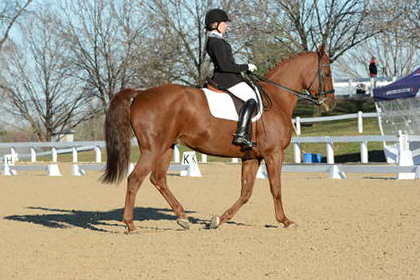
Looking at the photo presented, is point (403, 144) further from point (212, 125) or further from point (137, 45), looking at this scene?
point (137, 45)

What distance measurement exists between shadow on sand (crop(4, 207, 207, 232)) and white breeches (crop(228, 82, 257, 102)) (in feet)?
7.07

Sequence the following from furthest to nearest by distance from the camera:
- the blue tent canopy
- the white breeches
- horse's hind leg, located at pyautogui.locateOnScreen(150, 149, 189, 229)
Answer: the blue tent canopy
horse's hind leg, located at pyautogui.locateOnScreen(150, 149, 189, 229)
the white breeches

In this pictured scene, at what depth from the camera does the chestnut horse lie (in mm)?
10242

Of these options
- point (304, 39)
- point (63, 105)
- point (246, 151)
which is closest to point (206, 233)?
point (246, 151)

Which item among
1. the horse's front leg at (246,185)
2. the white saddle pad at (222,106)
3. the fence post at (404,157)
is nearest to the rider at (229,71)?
the white saddle pad at (222,106)

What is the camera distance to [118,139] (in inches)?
412

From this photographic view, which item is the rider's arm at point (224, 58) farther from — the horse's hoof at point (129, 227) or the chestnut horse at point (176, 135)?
the horse's hoof at point (129, 227)

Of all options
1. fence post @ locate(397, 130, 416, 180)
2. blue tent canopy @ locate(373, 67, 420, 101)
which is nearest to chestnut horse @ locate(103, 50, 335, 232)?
fence post @ locate(397, 130, 416, 180)

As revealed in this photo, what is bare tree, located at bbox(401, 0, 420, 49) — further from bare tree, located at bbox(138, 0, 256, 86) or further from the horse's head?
the horse's head

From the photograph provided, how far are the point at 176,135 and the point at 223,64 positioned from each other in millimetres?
1181

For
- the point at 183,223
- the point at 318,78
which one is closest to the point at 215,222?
the point at 183,223

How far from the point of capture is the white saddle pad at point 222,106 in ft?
34.3

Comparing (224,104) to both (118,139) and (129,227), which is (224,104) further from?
(129,227)

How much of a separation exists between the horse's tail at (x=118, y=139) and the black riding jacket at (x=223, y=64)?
1336 millimetres
